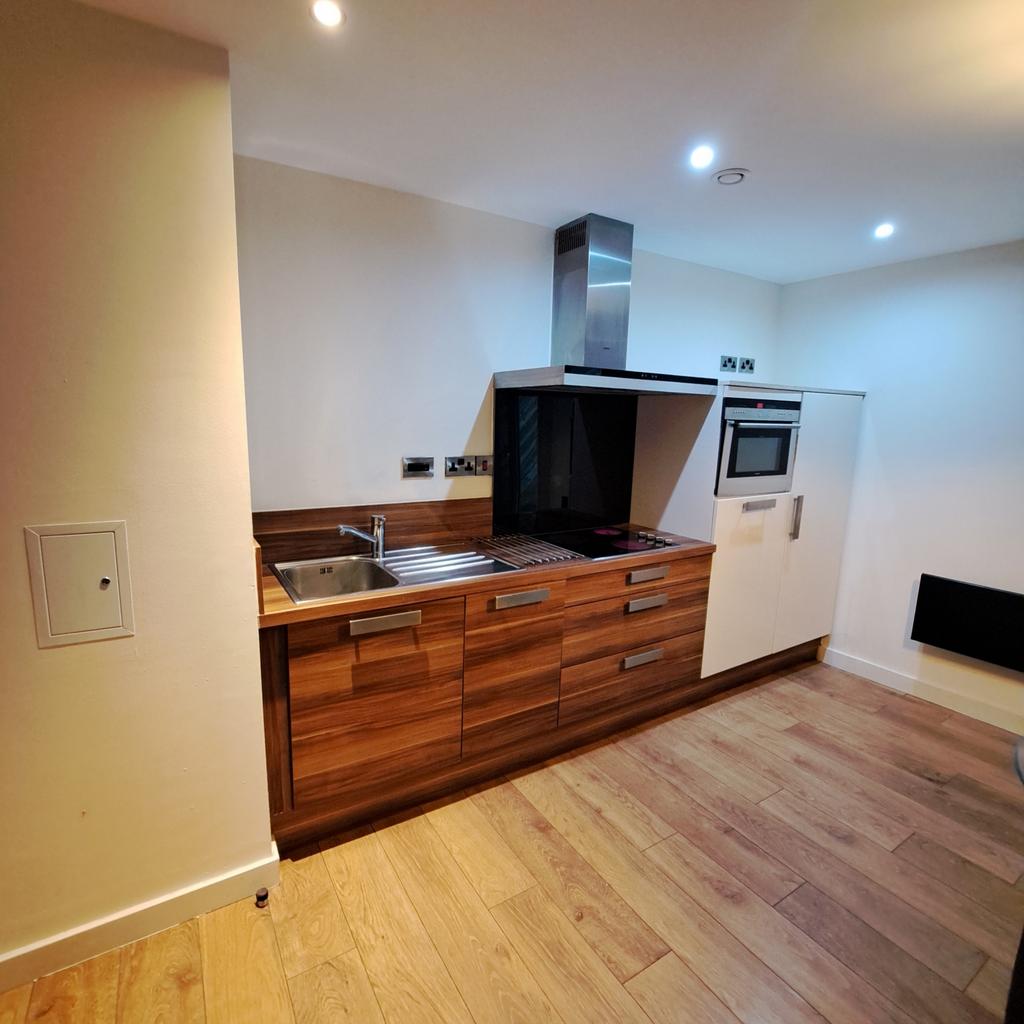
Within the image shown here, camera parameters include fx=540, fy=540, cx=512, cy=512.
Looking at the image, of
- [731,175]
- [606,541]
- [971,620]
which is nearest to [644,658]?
[606,541]

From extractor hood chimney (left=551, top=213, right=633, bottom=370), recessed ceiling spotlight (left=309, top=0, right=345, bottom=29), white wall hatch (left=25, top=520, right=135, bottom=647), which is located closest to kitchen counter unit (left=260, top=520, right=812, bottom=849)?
white wall hatch (left=25, top=520, right=135, bottom=647)

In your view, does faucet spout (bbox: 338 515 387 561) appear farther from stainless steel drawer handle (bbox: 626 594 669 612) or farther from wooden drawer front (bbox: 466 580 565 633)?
stainless steel drawer handle (bbox: 626 594 669 612)

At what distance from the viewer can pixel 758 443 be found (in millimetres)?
2760

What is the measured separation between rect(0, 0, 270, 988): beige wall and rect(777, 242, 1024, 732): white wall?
334cm

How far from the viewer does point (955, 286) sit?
281 cm

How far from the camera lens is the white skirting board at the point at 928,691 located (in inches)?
109

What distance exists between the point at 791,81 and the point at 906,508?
2476 millimetres

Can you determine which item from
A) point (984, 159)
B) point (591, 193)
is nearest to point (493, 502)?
point (591, 193)

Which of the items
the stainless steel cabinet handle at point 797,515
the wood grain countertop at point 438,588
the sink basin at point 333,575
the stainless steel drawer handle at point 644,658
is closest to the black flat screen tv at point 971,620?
the stainless steel cabinet handle at point 797,515

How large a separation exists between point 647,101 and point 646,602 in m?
1.87

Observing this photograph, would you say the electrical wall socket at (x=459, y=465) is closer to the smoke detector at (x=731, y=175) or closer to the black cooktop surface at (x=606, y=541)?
the black cooktop surface at (x=606, y=541)

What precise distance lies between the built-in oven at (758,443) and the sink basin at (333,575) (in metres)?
1.69

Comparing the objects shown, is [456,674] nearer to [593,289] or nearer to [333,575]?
[333,575]

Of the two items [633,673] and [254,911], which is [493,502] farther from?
[254,911]
